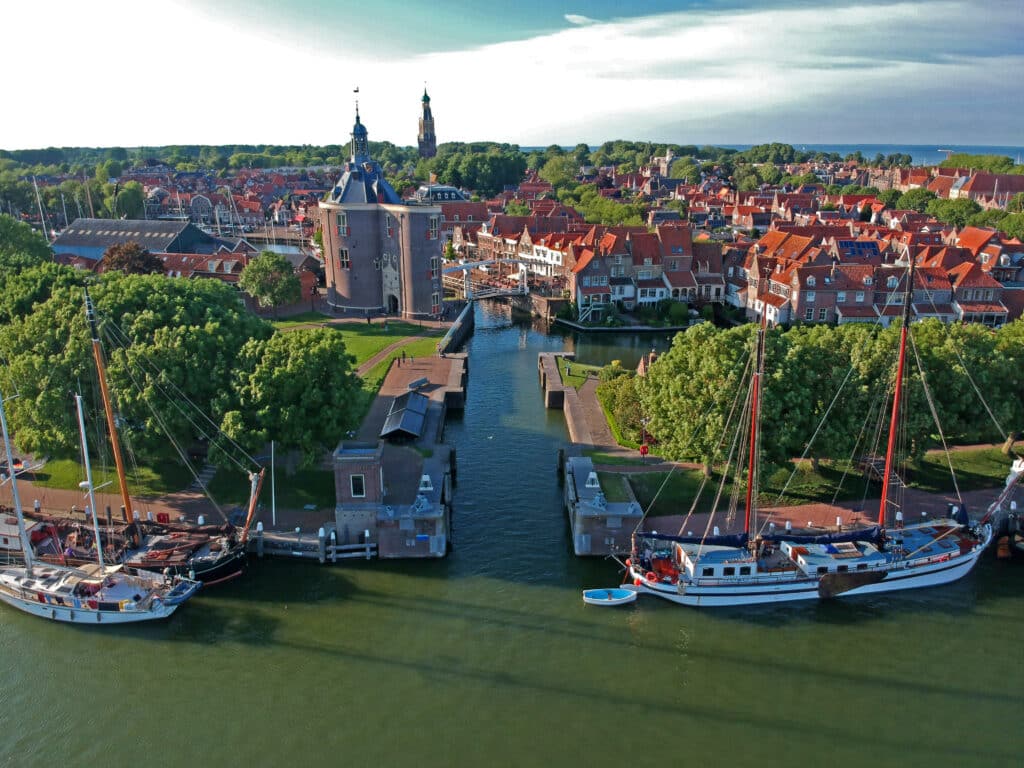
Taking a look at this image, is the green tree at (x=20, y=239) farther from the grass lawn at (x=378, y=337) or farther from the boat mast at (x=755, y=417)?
the boat mast at (x=755, y=417)

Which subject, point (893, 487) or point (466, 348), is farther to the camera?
point (466, 348)

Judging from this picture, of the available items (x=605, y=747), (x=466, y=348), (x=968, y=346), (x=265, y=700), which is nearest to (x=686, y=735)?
(x=605, y=747)

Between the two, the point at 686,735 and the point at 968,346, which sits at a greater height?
the point at 968,346

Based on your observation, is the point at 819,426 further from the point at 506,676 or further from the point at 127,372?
the point at 127,372

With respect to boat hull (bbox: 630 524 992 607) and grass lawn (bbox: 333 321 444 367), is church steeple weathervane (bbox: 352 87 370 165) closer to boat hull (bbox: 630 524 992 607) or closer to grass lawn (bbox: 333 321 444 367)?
grass lawn (bbox: 333 321 444 367)

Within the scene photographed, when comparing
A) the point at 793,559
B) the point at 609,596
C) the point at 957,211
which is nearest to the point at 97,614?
the point at 609,596

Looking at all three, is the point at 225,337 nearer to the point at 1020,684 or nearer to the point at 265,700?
the point at 265,700

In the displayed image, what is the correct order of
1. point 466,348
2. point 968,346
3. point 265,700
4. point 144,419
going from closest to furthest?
1. point 265,700
2. point 144,419
3. point 968,346
4. point 466,348
